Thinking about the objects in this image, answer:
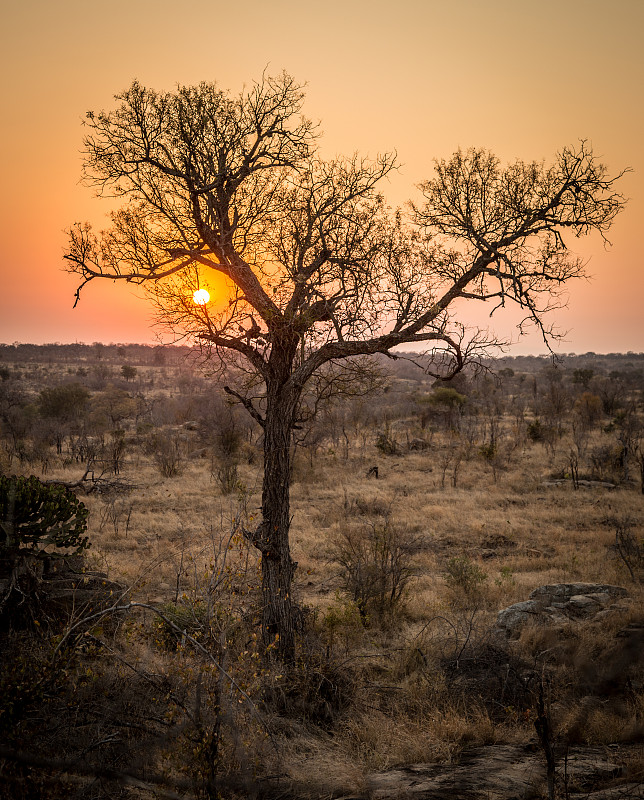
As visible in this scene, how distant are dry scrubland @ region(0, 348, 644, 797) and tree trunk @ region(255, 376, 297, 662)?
30cm

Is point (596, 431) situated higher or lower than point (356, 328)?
lower

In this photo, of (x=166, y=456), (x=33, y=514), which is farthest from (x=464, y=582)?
(x=166, y=456)

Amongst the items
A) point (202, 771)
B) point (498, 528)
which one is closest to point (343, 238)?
point (202, 771)

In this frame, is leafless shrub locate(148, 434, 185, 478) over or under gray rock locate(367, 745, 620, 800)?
over

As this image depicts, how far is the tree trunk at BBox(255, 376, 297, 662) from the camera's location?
22.5 feet

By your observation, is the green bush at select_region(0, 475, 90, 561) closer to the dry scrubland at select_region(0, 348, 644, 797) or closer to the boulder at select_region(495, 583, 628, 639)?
the dry scrubland at select_region(0, 348, 644, 797)

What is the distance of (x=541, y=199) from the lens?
710cm

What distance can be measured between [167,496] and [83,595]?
1055 cm

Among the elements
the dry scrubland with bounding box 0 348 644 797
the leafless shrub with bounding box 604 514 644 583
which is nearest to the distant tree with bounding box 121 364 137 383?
the dry scrubland with bounding box 0 348 644 797

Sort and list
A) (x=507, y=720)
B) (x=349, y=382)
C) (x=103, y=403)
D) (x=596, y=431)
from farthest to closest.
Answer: (x=103, y=403)
(x=596, y=431)
(x=349, y=382)
(x=507, y=720)

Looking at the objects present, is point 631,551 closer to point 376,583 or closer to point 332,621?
point 376,583

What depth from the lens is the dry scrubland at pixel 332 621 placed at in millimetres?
4293

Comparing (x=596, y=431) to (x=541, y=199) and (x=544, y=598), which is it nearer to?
(x=544, y=598)

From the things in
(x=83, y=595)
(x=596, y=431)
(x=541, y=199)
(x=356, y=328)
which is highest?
(x=541, y=199)
